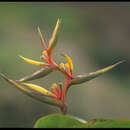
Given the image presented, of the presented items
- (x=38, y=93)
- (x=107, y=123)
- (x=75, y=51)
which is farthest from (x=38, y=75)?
(x=75, y=51)

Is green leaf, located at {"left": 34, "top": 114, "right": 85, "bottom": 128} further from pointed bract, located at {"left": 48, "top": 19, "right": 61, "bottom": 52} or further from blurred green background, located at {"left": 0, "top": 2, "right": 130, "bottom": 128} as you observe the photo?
blurred green background, located at {"left": 0, "top": 2, "right": 130, "bottom": 128}

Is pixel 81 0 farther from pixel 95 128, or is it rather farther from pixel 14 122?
pixel 95 128

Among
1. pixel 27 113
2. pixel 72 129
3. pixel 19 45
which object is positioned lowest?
pixel 27 113

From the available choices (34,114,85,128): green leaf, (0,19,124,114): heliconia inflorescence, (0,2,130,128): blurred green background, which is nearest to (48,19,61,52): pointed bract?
(0,19,124,114): heliconia inflorescence

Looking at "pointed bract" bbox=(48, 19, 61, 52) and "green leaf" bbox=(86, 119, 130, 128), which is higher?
"pointed bract" bbox=(48, 19, 61, 52)

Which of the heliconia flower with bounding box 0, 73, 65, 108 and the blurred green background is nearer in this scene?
the heliconia flower with bounding box 0, 73, 65, 108

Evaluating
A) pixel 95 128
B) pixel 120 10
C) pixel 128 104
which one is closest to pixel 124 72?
pixel 128 104

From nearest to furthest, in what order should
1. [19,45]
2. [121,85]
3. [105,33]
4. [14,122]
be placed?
[14,122], [19,45], [121,85], [105,33]

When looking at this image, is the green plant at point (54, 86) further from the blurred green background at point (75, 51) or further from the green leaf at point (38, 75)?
the blurred green background at point (75, 51)
